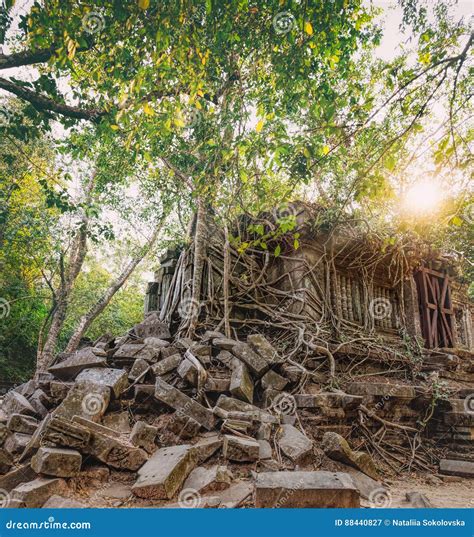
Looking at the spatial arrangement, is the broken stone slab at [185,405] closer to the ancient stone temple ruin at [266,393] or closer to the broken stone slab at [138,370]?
the ancient stone temple ruin at [266,393]

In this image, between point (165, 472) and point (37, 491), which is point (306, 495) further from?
point (37, 491)

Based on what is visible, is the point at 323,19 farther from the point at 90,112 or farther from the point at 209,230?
the point at 209,230

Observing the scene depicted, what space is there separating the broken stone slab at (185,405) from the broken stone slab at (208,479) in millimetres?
776

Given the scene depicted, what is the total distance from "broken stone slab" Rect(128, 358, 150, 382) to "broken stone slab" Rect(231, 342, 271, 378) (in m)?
1.17

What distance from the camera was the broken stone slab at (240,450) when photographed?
10.9 feet

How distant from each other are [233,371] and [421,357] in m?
4.06

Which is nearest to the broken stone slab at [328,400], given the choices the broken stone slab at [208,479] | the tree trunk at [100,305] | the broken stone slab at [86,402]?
the broken stone slab at [208,479]

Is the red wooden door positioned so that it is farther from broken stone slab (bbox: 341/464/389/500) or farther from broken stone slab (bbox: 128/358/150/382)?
broken stone slab (bbox: 128/358/150/382)

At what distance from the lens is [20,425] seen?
3.94 m

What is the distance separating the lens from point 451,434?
5168 millimetres

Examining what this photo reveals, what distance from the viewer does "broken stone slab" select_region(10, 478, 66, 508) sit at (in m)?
2.64

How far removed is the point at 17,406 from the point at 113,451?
6.48 ft

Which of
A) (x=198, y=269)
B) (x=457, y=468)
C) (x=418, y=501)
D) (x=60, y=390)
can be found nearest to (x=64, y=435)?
(x=60, y=390)

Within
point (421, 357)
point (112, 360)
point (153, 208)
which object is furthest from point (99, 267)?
point (421, 357)
